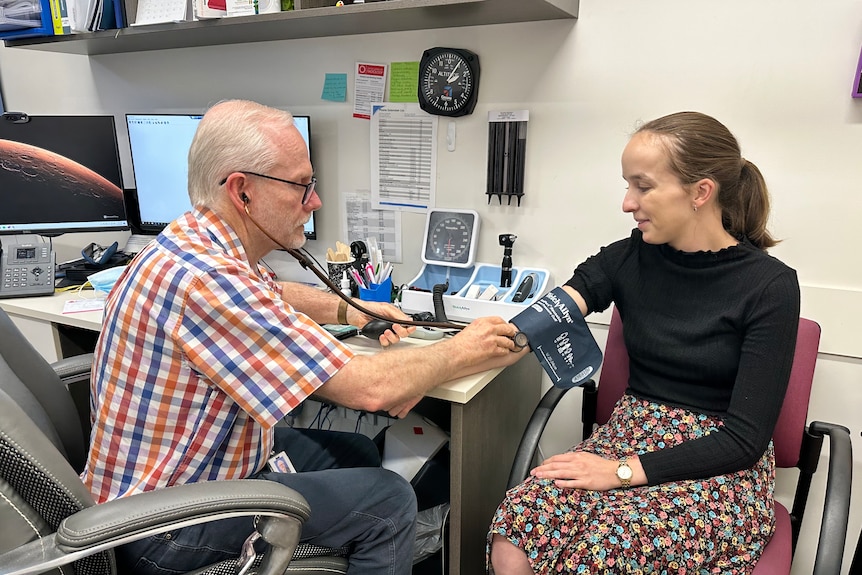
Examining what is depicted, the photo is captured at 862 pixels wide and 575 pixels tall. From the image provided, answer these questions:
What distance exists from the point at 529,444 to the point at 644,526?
296 millimetres

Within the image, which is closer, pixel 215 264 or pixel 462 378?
pixel 215 264

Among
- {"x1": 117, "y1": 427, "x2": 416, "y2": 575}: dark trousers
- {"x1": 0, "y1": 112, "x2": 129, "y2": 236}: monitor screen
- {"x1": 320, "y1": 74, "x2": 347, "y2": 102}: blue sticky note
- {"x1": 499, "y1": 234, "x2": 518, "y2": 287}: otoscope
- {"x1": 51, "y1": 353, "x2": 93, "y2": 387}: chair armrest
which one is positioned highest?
{"x1": 320, "y1": 74, "x2": 347, "y2": 102}: blue sticky note

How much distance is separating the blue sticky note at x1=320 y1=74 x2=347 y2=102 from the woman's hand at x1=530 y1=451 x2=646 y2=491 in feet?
4.30

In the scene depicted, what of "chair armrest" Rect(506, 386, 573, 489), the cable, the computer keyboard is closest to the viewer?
"chair armrest" Rect(506, 386, 573, 489)

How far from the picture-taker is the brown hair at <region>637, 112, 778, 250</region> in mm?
1142

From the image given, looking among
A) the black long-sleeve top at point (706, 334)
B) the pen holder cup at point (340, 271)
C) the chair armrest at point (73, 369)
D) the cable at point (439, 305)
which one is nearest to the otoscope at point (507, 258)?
the cable at point (439, 305)

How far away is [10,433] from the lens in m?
0.81

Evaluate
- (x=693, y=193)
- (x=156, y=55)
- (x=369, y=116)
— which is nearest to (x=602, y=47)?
(x=693, y=193)

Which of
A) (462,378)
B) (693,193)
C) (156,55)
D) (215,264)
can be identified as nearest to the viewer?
(215,264)

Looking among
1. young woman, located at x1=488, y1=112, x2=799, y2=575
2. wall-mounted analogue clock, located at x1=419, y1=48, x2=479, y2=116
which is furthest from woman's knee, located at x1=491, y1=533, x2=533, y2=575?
wall-mounted analogue clock, located at x1=419, y1=48, x2=479, y2=116

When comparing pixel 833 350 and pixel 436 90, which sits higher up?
pixel 436 90

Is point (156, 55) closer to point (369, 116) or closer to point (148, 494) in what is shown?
point (369, 116)

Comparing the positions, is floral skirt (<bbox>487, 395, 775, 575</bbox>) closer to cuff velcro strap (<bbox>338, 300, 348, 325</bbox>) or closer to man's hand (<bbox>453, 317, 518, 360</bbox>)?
man's hand (<bbox>453, 317, 518, 360</bbox>)

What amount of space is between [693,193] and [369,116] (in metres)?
1.07
